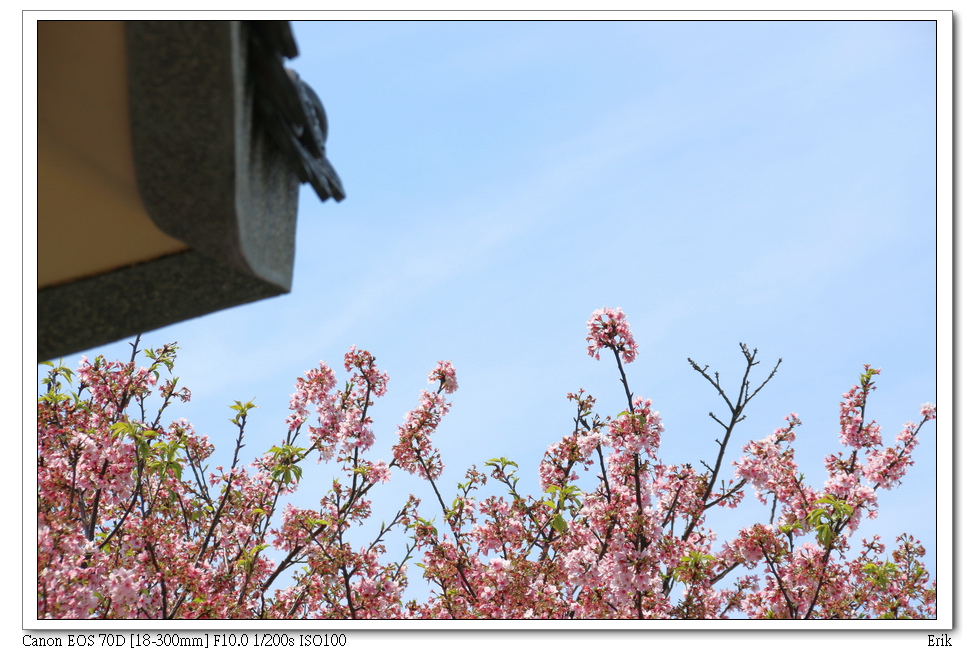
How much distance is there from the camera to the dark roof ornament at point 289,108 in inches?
70.5

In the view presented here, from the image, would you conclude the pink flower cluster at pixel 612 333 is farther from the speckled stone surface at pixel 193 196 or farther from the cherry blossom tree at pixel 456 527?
the speckled stone surface at pixel 193 196

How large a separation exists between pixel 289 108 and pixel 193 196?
0.34 metres

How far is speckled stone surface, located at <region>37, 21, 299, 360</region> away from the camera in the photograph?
64.1 inches

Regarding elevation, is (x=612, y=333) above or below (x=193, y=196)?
above

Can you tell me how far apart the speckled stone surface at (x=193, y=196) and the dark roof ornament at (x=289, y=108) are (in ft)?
0.15

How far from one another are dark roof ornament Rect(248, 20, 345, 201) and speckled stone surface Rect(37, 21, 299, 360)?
0.04 metres

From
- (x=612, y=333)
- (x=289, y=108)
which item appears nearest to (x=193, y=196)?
(x=289, y=108)

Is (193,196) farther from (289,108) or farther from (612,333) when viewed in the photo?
(612,333)

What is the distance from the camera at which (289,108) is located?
1896 millimetres

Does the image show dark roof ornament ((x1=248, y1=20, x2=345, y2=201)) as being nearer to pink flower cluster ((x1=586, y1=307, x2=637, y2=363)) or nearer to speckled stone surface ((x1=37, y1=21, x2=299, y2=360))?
speckled stone surface ((x1=37, y1=21, x2=299, y2=360))

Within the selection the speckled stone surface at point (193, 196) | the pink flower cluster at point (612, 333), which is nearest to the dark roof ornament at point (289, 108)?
the speckled stone surface at point (193, 196)

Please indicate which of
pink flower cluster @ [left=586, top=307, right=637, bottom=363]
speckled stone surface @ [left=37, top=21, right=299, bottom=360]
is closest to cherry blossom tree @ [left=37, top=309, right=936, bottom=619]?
pink flower cluster @ [left=586, top=307, right=637, bottom=363]
